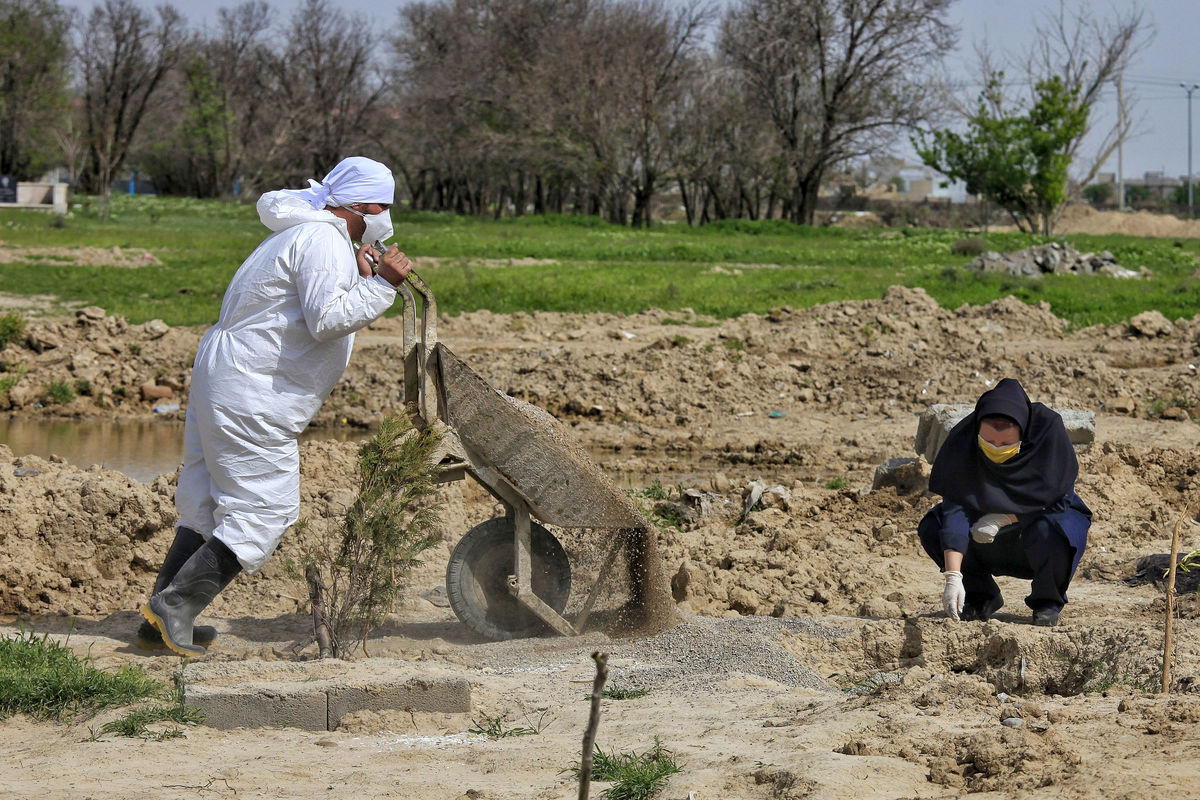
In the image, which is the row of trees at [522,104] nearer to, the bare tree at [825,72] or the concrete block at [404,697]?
the bare tree at [825,72]

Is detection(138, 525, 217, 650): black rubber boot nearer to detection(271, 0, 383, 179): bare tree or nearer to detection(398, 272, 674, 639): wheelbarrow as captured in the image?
detection(398, 272, 674, 639): wheelbarrow

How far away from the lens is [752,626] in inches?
214

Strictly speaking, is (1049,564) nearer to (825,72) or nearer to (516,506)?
(516,506)

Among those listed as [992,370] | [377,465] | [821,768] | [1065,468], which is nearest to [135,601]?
[377,465]

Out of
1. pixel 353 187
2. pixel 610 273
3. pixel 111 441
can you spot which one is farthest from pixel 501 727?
pixel 610 273

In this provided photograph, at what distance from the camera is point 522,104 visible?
50375mm

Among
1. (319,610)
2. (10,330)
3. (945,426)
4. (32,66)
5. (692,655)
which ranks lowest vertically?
(692,655)

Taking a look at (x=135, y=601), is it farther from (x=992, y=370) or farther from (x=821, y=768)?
(x=992, y=370)

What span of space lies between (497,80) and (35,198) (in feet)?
62.9

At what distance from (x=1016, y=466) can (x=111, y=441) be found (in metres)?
7.70

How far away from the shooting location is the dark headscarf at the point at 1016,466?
17.9 ft

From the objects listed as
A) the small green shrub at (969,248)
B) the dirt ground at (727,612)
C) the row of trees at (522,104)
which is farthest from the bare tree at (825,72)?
the dirt ground at (727,612)

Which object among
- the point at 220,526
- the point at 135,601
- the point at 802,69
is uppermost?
the point at 802,69

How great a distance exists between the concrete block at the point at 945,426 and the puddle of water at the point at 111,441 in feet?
15.1
